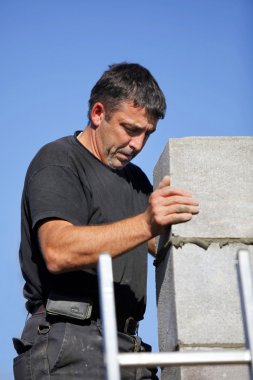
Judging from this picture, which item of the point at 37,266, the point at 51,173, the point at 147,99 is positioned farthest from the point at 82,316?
the point at 147,99

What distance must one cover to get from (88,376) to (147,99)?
1699mm

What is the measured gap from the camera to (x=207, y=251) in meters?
3.16

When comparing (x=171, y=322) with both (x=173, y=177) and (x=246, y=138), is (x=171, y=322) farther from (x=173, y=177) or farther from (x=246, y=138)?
(x=246, y=138)

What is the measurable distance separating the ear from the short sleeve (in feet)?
2.04

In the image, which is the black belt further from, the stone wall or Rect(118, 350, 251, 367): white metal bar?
Rect(118, 350, 251, 367): white metal bar

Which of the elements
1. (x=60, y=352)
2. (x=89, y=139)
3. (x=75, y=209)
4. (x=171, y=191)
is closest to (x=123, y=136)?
(x=89, y=139)

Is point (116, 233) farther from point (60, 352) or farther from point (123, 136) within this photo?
point (123, 136)

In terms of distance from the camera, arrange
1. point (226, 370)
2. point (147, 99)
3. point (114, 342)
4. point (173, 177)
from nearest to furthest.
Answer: point (114, 342)
point (226, 370)
point (173, 177)
point (147, 99)

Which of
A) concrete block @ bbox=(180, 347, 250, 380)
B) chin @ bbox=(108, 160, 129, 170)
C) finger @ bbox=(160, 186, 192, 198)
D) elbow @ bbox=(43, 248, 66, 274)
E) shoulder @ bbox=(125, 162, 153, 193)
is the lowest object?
concrete block @ bbox=(180, 347, 250, 380)

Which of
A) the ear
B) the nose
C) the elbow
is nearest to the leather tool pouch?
the elbow

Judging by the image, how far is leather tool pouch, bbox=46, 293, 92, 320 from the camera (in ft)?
11.0

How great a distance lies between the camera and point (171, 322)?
3.17m

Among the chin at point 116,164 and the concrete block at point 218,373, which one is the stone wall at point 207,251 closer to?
the concrete block at point 218,373

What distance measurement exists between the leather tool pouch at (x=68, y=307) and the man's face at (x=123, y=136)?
91cm
